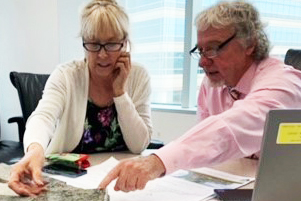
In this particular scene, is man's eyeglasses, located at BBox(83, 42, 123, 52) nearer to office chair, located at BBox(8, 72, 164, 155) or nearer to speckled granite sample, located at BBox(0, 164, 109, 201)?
speckled granite sample, located at BBox(0, 164, 109, 201)

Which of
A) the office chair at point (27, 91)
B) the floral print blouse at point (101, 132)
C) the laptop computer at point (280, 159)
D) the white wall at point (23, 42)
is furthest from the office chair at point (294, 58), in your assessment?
the white wall at point (23, 42)

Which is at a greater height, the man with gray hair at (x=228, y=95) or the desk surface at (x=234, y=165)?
the man with gray hair at (x=228, y=95)

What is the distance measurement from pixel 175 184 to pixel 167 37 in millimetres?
2428

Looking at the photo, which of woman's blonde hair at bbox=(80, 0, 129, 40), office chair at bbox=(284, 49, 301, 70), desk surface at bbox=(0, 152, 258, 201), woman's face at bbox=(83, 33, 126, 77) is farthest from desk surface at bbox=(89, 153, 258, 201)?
office chair at bbox=(284, 49, 301, 70)

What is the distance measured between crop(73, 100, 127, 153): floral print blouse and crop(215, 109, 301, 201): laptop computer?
0.87m

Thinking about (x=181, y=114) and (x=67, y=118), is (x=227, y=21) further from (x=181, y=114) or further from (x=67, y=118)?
(x=181, y=114)

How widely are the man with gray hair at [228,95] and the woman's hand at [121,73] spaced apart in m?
0.36

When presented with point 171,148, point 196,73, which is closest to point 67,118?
point 171,148

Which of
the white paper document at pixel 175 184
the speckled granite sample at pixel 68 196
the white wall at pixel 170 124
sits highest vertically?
the speckled granite sample at pixel 68 196

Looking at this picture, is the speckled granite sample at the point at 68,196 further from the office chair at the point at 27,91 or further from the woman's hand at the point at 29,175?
the office chair at the point at 27,91

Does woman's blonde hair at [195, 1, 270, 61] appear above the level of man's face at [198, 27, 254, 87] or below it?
above

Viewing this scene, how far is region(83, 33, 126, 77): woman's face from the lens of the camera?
149 cm

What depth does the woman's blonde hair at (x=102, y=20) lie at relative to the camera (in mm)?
1467

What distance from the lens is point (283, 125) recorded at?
2.37ft
